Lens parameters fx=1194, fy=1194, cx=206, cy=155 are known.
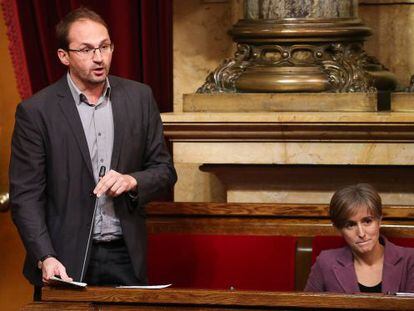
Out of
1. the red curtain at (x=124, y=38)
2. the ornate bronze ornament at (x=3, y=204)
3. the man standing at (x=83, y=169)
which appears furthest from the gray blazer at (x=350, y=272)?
the red curtain at (x=124, y=38)

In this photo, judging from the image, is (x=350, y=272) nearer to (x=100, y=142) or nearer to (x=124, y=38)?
(x=100, y=142)

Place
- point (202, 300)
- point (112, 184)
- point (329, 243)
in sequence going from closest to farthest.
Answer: point (202, 300)
point (112, 184)
point (329, 243)

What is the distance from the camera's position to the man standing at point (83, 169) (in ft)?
12.7

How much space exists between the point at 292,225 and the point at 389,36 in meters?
1.46

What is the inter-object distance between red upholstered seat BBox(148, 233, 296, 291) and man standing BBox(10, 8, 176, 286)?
33.7 inches

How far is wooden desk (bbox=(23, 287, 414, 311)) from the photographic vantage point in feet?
11.0

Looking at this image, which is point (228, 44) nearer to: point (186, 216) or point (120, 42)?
point (120, 42)

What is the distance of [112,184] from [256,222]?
129 cm

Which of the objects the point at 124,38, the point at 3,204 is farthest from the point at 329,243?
the point at 124,38

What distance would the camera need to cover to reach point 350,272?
412cm

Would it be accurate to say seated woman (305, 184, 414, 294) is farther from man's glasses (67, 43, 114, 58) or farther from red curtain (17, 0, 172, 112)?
red curtain (17, 0, 172, 112)

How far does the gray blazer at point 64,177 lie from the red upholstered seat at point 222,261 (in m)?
0.86

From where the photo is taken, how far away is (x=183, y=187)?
591cm

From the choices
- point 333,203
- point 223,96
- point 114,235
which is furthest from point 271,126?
point 114,235
